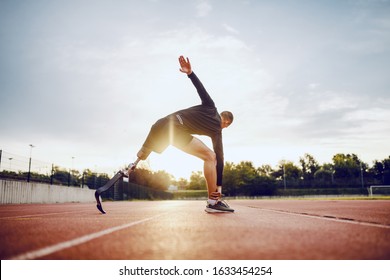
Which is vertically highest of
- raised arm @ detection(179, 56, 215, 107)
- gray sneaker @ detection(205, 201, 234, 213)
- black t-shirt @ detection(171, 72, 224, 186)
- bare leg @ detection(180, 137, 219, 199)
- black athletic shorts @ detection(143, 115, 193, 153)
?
raised arm @ detection(179, 56, 215, 107)

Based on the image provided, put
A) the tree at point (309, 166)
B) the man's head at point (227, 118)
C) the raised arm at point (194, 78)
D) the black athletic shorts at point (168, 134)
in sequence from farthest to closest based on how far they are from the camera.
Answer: the tree at point (309, 166)
the man's head at point (227, 118)
the raised arm at point (194, 78)
the black athletic shorts at point (168, 134)

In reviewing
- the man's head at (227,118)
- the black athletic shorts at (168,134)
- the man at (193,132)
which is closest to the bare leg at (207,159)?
the man at (193,132)

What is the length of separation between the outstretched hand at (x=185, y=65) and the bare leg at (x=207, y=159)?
3.40ft

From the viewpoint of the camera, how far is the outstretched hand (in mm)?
4456

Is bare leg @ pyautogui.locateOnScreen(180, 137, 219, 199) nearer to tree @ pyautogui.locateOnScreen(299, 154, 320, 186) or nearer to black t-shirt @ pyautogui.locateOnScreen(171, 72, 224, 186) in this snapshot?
black t-shirt @ pyautogui.locateOnScreen(171, 72, 224, 186)

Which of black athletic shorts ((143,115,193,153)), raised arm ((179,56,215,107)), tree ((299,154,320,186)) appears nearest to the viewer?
black athletic shorts ((143,115,193,153))

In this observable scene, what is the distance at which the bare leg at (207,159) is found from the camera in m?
4.37

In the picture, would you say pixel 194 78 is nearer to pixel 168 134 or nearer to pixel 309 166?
pixel 168 134

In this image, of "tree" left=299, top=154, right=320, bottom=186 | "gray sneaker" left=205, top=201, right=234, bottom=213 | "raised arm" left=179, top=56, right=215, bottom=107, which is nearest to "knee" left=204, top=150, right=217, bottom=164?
"gray sneaker" left=205, top=201, right=234, bottom=213

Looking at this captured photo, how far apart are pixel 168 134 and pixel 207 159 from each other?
0.70m

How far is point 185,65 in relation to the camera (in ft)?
14.6

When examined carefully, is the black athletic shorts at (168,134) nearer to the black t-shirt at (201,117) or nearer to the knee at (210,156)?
the black t-shirt at (201,117)
